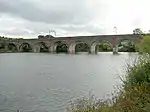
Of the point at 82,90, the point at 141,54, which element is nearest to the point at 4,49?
the point at 82,90

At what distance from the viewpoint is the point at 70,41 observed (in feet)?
328

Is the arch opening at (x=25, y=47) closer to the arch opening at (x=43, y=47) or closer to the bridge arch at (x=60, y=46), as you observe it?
the arch opening at (x=43, y=47)

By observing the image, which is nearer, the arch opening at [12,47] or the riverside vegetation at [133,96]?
the riverside vegetation at [133,96]

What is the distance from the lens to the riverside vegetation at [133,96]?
923 cm

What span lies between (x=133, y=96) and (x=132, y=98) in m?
0.30

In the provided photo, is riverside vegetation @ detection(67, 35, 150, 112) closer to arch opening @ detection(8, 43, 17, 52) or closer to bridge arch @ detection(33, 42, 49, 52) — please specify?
bridge arch @ detection(33, 42, 49, 52)

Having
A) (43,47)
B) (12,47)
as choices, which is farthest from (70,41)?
(12,47)

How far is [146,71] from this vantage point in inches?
498

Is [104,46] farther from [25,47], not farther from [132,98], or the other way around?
[132,98]

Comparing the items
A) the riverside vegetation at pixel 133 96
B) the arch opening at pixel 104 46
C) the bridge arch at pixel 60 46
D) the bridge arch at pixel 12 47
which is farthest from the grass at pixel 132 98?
the bridge arch at pixel 12 47

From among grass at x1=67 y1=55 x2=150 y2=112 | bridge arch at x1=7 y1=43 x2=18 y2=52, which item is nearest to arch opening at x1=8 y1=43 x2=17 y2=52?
bridge arch at x1=7 y1=43 x2=18 y2=52

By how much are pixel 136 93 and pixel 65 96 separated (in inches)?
325

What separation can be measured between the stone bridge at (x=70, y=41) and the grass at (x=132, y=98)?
60.2m

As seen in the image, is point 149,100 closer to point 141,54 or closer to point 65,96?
point 141,54
